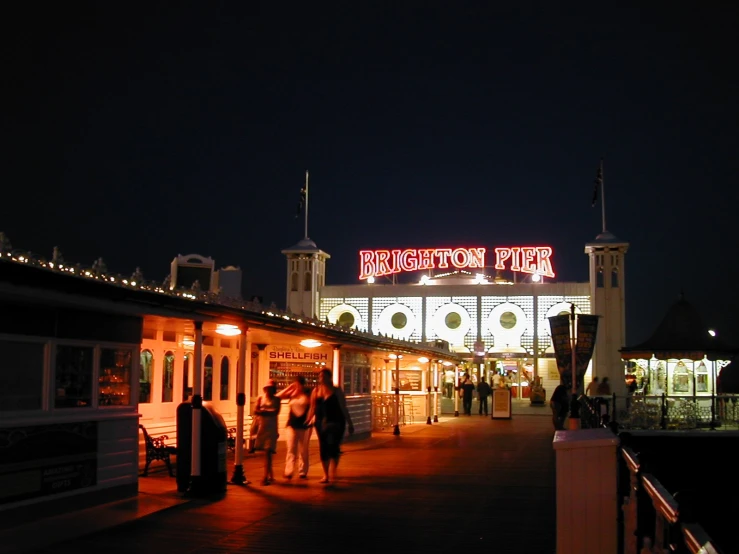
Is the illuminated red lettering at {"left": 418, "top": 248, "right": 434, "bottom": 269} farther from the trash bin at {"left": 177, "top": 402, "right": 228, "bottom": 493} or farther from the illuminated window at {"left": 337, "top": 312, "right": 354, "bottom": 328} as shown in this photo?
the trash bin at {"left": 177, "top": 402, "right": 228, "bottom": 493}

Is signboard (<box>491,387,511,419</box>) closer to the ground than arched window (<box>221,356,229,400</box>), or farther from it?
closer to the ground

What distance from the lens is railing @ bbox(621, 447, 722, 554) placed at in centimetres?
286

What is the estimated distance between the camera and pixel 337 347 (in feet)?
64.4

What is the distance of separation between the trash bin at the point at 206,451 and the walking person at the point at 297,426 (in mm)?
1708

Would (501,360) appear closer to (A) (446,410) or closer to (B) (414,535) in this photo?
(A) (446,410)

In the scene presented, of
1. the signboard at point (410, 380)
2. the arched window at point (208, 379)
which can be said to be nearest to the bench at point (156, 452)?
the arched window at point (208, 379)

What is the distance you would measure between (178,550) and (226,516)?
1922 mm

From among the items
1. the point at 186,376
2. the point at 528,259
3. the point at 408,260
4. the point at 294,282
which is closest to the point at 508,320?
the point at 528,259

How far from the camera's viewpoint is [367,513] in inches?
415

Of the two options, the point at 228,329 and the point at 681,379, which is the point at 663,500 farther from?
the point at 681,379

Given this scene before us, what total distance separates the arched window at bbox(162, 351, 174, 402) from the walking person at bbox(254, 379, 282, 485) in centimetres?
283

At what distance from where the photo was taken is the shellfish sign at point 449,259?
54.2m

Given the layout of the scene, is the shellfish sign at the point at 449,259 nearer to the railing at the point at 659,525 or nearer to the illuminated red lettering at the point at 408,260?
the illuminated red lettering at the point at 408,260

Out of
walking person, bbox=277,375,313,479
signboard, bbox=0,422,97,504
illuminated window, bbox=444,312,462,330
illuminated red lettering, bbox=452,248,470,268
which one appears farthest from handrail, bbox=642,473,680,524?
illuminated red lettering, bbox=452,248,470,268
